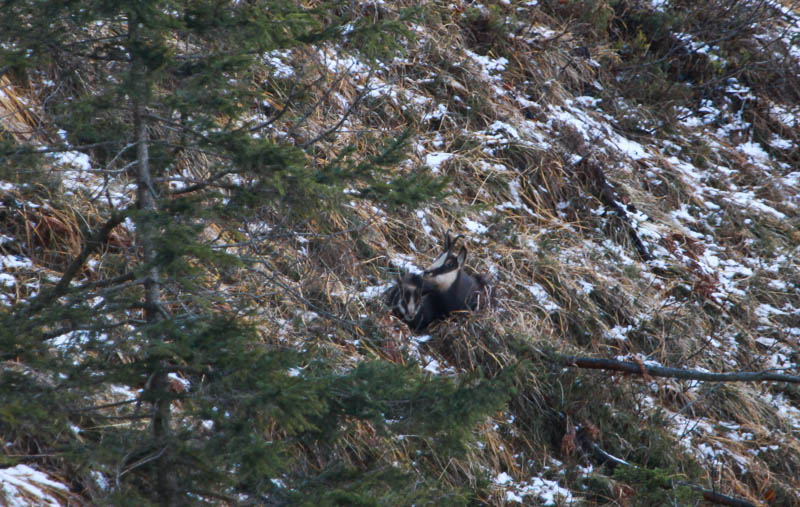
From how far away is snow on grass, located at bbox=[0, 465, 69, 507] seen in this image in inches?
105

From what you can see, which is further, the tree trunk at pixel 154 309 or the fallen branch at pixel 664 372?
the fallen branch at pixel 664 372

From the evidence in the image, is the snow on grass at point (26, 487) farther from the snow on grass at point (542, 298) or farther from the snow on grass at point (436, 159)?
the snow on grass at point (436, 159)

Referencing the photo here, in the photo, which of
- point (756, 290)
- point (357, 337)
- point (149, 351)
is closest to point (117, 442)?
point (149, 351)

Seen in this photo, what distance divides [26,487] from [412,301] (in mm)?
2456

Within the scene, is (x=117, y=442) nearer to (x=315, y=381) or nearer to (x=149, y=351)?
(x=149, y=351)

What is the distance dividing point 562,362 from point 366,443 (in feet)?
5.04

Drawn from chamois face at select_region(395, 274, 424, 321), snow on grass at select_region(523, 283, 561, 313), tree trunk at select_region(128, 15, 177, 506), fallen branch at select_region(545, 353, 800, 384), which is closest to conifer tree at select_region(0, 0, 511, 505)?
tree trunk at select_region(128, 15, 177, 506)

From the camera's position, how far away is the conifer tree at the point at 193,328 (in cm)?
206

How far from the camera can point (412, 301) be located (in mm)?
4543

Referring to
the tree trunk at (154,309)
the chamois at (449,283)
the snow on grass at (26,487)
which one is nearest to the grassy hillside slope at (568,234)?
the snow on grass at (26,487)

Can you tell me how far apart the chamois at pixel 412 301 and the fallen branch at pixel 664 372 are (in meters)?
0.85

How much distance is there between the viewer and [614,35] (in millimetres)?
8078

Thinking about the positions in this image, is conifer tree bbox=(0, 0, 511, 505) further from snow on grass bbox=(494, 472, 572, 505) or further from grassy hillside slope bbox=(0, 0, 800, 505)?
snow on grass bbox=(494, 472, 572, 505)

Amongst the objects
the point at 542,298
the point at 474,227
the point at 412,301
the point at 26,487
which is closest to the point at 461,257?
the point at 412,301
